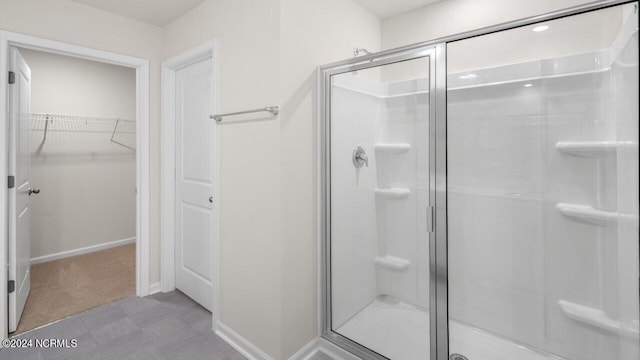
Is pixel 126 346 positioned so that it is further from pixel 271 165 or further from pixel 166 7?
pixel 166 7

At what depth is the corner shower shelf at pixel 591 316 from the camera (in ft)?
4.50

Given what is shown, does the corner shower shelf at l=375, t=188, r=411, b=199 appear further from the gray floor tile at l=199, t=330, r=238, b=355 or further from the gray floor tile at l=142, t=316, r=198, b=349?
the gray floor tile at l=142, t=316, r=198, b=349

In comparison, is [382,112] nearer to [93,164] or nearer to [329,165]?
[329,165]

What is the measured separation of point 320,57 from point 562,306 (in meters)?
1.95

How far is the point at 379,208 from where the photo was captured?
193cm

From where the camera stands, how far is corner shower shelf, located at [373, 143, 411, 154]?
175cm

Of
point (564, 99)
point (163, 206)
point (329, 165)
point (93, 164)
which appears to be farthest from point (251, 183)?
point (93, 164)

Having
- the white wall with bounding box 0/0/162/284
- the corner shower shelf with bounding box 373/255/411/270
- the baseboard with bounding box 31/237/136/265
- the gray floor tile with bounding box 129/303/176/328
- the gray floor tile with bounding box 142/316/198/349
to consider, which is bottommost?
the gray floor tile with bounding box 142/316/198/349

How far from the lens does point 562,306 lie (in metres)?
1.54

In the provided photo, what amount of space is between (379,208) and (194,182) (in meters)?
1.62

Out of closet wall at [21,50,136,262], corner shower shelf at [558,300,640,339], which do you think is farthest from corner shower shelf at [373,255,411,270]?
closet wall at [21,50,136,262]

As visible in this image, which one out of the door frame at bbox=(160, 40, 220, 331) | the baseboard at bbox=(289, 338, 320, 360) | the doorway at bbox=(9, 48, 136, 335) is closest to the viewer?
the baseboard at bbox=(289, 338, 320, 360)

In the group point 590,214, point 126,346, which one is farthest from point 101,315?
point 590,214

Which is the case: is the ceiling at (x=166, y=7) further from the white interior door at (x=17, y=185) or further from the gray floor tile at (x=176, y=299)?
the gray floor tile at (x=176, y=299)
